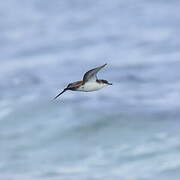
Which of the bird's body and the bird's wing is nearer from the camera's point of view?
the bird's wing

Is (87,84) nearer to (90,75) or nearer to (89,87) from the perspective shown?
(89,87)

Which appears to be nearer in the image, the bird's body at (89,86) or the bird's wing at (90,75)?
the bird's wing at (90,75)

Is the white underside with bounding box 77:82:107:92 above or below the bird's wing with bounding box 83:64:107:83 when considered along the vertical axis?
below

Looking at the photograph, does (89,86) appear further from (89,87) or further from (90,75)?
(90,75)

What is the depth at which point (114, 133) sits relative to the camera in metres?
51.7

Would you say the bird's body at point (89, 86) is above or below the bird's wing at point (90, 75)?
below

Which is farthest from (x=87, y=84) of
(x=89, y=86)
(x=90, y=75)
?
(x=90, y=75)

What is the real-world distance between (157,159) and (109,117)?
4218 mm

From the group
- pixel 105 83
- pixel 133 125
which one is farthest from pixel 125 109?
pixel 105 83

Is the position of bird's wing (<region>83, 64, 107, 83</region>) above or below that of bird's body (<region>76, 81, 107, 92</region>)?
above

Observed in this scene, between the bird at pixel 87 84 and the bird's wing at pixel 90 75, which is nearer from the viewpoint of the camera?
the bird's wing at pixel 90 75

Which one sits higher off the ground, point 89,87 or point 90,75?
point 90,75

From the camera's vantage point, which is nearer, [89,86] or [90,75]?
[90,75]

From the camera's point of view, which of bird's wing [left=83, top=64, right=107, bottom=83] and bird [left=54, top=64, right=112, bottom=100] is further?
bird [left=54, top=64, right=112, bottom=100]
